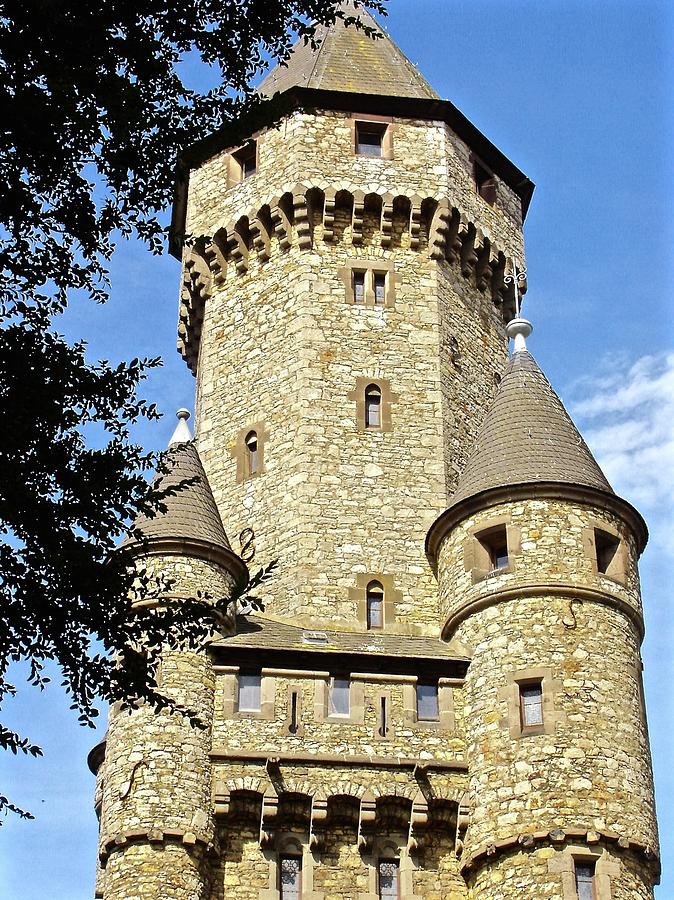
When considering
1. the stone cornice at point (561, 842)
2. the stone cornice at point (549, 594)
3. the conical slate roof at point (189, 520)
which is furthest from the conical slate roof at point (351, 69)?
the stone cornice at point (561, 842)

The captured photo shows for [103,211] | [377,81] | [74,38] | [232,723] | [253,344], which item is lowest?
[232,723]

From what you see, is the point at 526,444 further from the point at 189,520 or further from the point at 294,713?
the point at 294,713

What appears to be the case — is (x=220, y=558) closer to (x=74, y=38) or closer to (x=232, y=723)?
(x=232, y=723)

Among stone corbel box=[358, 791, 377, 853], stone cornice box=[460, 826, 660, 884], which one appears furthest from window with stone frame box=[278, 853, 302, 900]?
stone cornice box=[460, 826, 660, 884]

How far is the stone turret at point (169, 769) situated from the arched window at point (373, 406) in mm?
4382

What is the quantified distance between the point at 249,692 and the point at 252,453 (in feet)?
19.2

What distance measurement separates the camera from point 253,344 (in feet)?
102

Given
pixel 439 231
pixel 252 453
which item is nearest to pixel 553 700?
pixel 252 453

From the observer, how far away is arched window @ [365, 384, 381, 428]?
96.7 feet

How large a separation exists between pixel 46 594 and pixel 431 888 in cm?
1121

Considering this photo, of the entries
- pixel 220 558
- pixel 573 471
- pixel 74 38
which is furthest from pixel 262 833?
pixel 74 38

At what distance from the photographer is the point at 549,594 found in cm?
2491

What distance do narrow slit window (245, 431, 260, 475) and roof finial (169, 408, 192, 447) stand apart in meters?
1.25

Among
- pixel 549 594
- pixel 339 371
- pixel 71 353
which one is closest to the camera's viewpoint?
pixel 71 353
